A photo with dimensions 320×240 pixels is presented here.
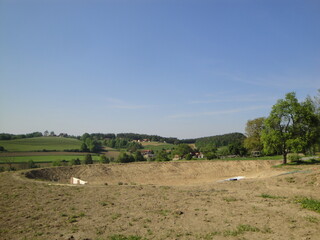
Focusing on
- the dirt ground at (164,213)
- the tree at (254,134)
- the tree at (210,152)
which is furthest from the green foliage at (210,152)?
the dirt ground at (164,213)

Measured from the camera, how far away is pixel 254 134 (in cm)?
6153

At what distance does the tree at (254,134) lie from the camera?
192 feet

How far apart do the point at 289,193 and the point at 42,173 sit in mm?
30479

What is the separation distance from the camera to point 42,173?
32031mm

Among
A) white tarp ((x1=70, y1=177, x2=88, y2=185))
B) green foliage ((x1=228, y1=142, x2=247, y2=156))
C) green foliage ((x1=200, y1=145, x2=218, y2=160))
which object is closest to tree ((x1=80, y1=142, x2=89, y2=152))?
green foliage ((x1=200, y1=145, x2=218, y2=160))

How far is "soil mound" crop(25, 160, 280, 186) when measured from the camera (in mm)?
33625

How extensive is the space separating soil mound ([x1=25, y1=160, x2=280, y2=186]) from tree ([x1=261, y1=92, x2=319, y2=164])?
4344 millimetres

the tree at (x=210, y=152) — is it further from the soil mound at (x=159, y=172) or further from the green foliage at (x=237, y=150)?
the soil mound at (x=159, y=172)

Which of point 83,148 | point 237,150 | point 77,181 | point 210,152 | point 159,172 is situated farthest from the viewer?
point 83,148

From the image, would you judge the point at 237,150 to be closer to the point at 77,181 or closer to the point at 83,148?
the point at 77,181

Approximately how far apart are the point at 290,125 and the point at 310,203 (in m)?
23.1

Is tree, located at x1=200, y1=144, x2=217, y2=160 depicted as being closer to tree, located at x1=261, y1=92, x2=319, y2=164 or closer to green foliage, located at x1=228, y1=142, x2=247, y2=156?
green foliage, located at x1=228, y1=142, x2=247, y2=156

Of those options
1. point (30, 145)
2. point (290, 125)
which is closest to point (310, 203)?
point (290, 125)

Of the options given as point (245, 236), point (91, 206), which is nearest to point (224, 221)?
point (245, 236)
